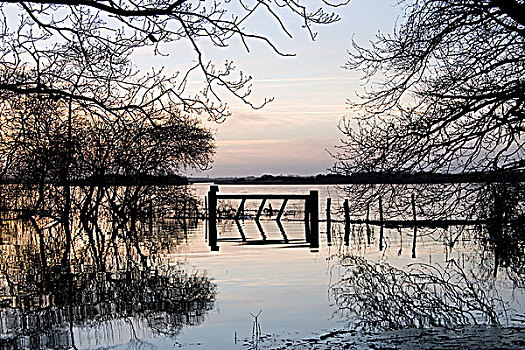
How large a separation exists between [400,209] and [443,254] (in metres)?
4.19

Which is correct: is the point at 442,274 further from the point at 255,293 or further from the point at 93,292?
the point at 93,292

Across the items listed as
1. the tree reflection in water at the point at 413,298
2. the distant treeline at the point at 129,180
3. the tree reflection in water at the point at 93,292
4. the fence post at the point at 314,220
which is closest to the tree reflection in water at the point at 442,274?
the tree reflection in water at the point at 413,298

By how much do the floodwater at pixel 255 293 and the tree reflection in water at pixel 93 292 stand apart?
0.03 meters

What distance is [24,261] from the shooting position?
55.3ft

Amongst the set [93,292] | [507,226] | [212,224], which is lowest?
[93,292]

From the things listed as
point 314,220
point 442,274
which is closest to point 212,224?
point 314,220

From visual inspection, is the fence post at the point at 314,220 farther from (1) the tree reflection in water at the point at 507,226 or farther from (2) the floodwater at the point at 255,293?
(1) the tree reflection in water at the point at 507,226

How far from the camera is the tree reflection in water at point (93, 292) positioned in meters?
9.08

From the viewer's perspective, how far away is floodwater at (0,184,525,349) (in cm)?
886

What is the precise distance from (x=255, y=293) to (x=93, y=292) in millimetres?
2863

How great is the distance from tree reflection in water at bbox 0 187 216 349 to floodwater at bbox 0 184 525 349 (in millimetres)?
25

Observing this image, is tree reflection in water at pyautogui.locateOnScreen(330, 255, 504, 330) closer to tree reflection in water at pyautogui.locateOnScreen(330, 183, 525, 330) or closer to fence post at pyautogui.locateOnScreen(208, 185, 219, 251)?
tree reflection in water at pyautogui.locateOnScreen(330, 183, 525, 330)

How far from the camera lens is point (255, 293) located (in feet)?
41.0

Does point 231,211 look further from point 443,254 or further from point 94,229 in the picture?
point 443,254
